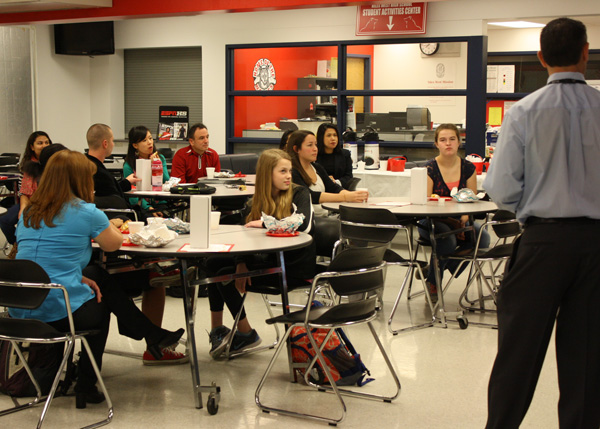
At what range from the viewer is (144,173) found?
239 inches

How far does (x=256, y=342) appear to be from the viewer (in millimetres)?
4500

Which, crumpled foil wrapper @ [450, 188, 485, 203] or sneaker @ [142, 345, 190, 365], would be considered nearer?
sneaker @ [142, 345, 190, 365]

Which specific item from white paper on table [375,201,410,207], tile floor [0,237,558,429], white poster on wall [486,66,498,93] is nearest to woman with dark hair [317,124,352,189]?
white paper on table [375,201,410,207]

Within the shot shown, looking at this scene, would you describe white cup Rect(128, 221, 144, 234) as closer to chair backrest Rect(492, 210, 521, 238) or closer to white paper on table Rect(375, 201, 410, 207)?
white paper on table Rect(375, 201, 410, 207)

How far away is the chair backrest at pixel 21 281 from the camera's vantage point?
3.11 meters

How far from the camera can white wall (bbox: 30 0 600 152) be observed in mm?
9477

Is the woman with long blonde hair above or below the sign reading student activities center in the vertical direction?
below

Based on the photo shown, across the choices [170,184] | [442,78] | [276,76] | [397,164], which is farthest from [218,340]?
[442,78]

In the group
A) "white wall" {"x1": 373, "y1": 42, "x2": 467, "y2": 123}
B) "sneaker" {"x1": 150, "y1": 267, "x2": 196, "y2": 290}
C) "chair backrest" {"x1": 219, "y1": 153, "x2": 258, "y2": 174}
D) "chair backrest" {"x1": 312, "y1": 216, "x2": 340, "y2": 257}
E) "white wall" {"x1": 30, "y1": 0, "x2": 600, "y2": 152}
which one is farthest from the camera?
"white wall" {"x1": 373, "y1": 42, "x2": 467, "y2": 123}

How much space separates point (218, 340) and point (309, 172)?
165 cm

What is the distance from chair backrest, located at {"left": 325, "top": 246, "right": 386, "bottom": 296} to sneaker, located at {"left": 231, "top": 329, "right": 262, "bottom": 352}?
1.16 m

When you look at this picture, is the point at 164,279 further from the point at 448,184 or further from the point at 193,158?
the point at 193,158

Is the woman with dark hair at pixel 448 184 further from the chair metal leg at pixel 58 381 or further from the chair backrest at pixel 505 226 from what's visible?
the chair metal leg at pixel 58 381

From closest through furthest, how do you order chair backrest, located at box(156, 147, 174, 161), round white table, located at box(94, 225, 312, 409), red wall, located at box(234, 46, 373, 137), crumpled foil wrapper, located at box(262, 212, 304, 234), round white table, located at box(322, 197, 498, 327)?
round white table, located at box(94, 225, 312, 409)
crumpled foil wrapper, located at box(262, 212, 304, 234)
round white table, located at box(322, 197, 498, 327)
chair backrest, located at box(156, 147, 174, 161)
red wall, located at box(234, 46, 373, 137)
